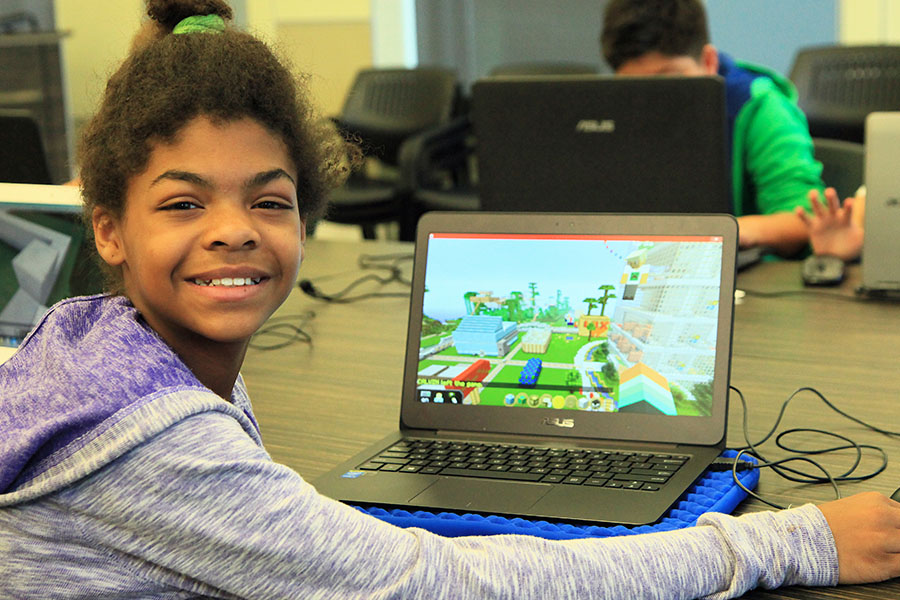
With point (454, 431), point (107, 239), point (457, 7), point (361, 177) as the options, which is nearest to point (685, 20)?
point (454, 431)

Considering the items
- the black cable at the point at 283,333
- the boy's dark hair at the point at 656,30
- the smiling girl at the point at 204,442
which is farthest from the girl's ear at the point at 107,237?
the boy's dark hair at the point at 656,30

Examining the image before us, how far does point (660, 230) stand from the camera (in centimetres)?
117

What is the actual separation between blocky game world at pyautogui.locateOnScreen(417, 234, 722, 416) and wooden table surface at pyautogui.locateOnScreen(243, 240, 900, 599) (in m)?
0.12

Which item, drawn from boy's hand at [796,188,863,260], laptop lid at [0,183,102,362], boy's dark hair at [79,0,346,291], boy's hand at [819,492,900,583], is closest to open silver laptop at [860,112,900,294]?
boy's hand at [796,188,863,260]

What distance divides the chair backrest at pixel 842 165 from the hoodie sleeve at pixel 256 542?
71.9 inches

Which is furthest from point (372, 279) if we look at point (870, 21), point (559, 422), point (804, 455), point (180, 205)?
point (870, 21)

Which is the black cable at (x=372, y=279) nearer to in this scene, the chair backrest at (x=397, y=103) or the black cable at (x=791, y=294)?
the black cable at (x=791, y=294)

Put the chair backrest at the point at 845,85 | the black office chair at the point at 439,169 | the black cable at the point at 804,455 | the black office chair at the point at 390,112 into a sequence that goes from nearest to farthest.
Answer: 1. the black cable at the point at 804,455
2. the chair backrest at the point at 845,85
3. the black office chair at the point at 439,169
4. the black office chair at the point at 390,112

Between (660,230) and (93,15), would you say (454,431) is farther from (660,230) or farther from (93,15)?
(93,15)

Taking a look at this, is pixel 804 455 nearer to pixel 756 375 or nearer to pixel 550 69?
pixel 756 375

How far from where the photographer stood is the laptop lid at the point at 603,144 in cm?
173

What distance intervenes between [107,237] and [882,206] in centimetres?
127

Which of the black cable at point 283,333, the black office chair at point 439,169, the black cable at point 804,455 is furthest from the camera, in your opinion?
the black office chair at point 439,169

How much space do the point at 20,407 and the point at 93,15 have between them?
5254mm
